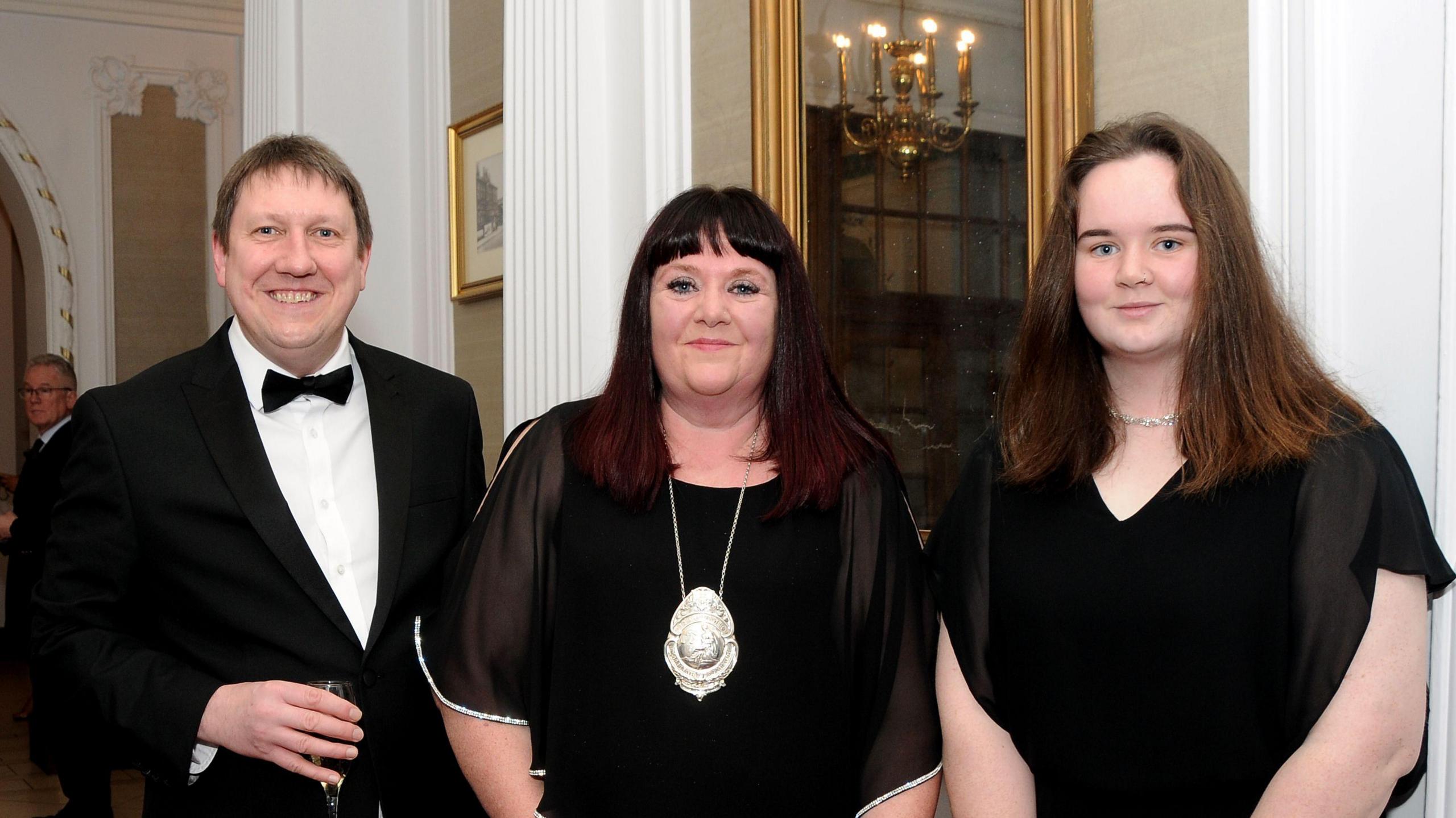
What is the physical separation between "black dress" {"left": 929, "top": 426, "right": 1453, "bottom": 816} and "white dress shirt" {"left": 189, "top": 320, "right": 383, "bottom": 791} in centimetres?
104

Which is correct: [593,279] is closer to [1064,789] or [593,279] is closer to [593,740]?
[593,740]

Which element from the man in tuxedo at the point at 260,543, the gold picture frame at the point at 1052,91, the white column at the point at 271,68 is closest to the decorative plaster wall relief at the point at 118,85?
the white column at the point at 271,68

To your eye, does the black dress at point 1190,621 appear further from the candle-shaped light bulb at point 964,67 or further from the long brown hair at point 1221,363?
the candle-shaped light bulb at point 964,67

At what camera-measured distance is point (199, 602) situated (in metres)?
2.08

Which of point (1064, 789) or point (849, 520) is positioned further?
point (849, 520)

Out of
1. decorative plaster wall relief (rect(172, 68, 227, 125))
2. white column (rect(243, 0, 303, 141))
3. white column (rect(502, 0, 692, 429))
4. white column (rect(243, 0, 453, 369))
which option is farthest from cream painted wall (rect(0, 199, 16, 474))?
white column (rect(502, 0, 692, 429))

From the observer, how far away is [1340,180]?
6.19 feet

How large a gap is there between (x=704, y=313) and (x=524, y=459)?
38cm

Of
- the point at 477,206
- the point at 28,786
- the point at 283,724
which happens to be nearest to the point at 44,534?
the point at 28,786

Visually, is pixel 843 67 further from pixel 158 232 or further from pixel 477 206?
pixel 158 232

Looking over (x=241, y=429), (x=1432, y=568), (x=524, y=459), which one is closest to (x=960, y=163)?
(x=524, y=459)

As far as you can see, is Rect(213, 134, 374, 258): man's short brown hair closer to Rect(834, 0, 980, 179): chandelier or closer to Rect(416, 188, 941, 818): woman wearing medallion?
Rect(416, 188, 941, 818): woman wearing medallion

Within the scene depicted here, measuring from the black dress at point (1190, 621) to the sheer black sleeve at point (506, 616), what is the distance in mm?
689

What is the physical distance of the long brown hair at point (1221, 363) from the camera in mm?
1685
